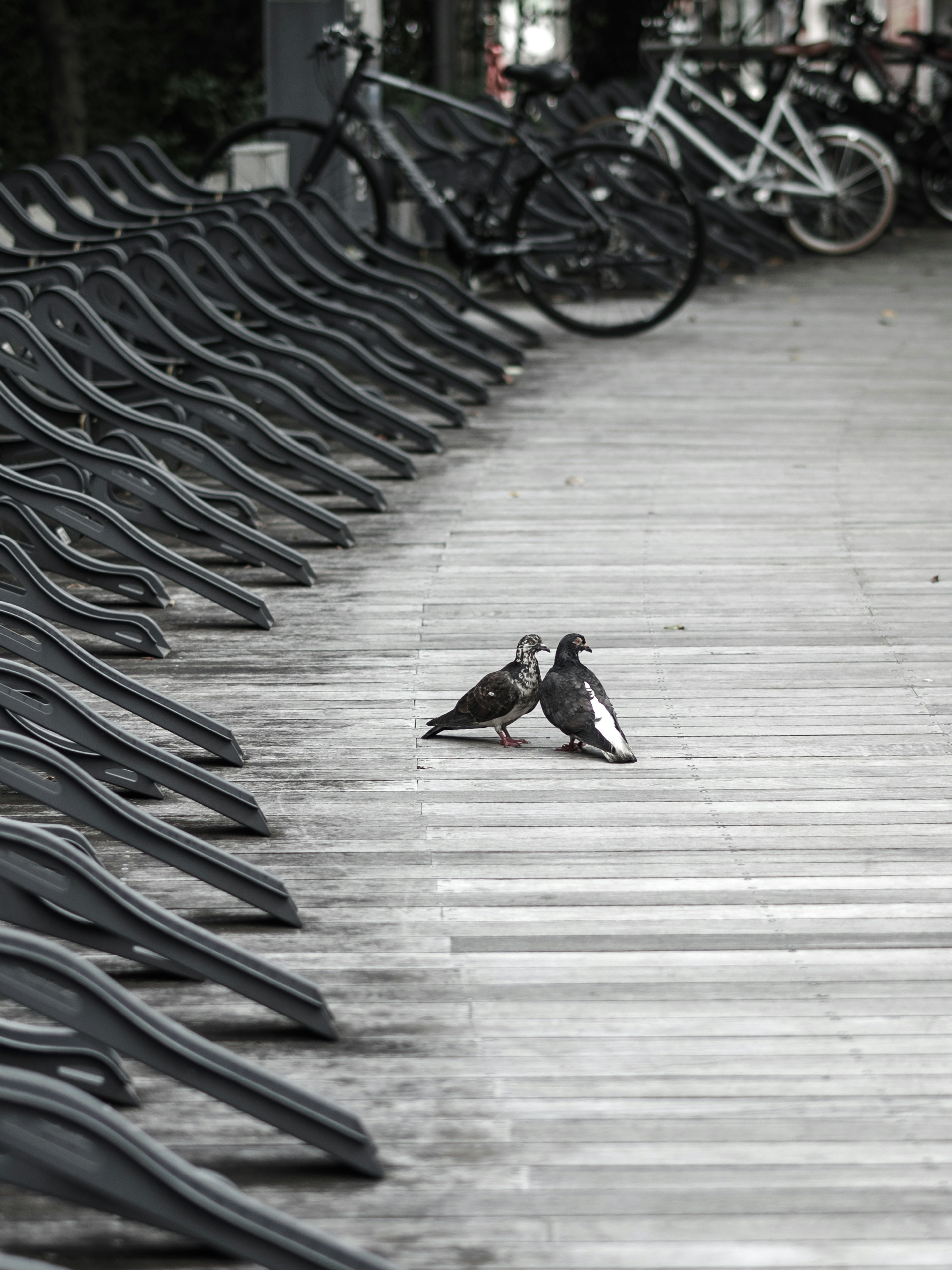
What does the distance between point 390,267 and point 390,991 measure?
20.0ft

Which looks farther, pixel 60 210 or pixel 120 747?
pixel 60 210

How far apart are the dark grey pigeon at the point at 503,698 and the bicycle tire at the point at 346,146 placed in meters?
5.10

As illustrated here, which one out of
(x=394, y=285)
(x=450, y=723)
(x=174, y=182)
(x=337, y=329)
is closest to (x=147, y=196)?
(x=174, y=182)

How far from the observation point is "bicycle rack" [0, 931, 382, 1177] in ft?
7.33

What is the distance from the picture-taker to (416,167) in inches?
339

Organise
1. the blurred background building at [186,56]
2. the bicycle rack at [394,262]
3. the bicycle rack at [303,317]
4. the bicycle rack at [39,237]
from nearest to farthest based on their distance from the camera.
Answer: the bicycle rack at [303,317], the bicycle rack at [39,237], the bicycle rack at [394,262], the blurred background building at [186,56]

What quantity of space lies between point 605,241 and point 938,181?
5132mm

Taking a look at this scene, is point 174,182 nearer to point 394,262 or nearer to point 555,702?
Result: point 394,262

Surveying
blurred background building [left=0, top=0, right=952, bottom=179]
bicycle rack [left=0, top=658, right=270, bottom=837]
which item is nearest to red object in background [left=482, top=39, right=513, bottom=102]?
blurred background building [left=0, top=0, right=952, bottom=179]

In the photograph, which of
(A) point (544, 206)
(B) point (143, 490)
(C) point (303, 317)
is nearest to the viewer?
(B) point (143, 490)

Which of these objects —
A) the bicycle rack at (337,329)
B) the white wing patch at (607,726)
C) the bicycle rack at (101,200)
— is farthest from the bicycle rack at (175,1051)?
the bicycle rack at (101,200)

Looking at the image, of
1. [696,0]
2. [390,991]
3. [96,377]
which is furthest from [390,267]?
[696,0]

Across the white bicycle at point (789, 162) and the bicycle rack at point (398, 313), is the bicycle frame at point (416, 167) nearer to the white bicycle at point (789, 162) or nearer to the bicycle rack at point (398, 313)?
the bicycle rack at point (398, 313)

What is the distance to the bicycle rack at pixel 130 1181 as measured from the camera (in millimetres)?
1927
